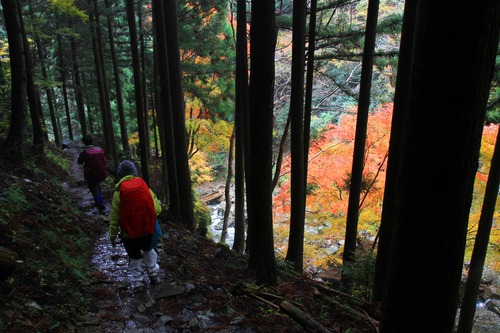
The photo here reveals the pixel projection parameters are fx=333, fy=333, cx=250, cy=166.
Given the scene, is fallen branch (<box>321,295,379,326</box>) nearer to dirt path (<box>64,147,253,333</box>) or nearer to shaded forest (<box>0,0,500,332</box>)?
shaded forest (<box>0,0,500,332</box>)

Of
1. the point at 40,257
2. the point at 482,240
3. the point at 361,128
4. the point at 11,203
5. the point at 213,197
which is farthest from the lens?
the point at 213,197

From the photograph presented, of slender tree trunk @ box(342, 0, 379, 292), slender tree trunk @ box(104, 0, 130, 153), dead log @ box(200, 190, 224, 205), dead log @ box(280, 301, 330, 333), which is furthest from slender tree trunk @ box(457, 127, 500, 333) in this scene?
dead log @ box(200, 190, 224, 205)

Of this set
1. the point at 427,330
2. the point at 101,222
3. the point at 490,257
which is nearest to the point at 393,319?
Answer: the point at 427,330

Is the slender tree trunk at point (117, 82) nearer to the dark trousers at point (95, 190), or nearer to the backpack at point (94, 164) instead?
the backpack at point (94, 164)

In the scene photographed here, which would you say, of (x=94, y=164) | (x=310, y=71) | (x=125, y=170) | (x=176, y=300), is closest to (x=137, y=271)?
(x=176, y=300)

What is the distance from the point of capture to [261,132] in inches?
188

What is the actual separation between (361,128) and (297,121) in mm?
1518

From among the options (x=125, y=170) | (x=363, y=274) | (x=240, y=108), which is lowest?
(x=363, y=274)

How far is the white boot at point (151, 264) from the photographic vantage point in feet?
16.4

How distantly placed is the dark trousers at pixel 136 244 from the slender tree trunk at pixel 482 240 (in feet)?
21.6

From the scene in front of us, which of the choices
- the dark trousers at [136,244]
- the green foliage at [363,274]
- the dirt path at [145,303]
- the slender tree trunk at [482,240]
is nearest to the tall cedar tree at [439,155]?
the dirt path at [145,303]

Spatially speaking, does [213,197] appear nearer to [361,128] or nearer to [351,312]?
[361,128]

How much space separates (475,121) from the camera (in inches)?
68.7

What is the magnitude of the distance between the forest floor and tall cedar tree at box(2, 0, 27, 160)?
186 cm
